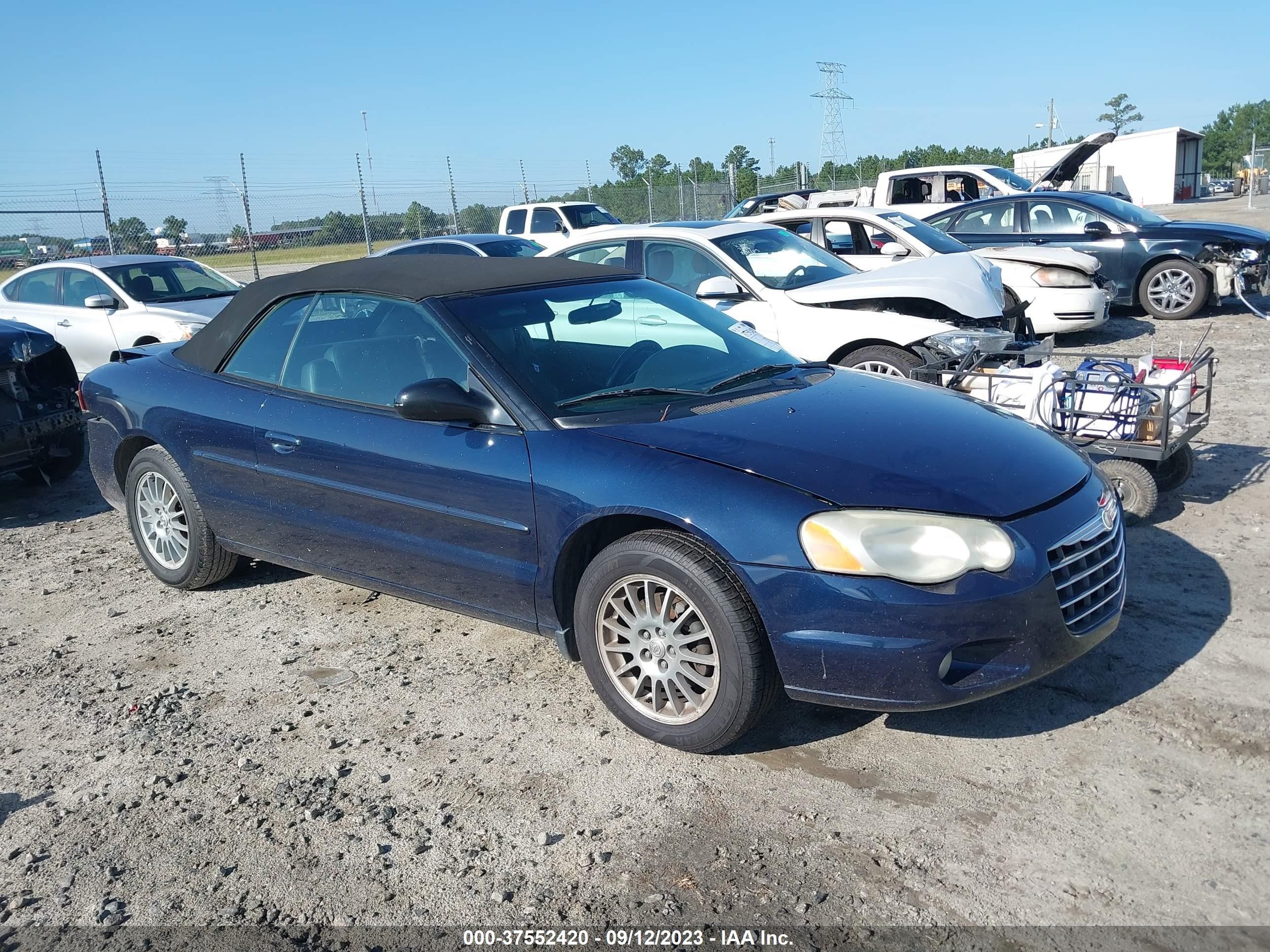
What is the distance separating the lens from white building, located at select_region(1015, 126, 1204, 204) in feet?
145

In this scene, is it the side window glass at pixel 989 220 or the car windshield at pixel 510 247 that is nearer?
the side window glass at pixel 989 220

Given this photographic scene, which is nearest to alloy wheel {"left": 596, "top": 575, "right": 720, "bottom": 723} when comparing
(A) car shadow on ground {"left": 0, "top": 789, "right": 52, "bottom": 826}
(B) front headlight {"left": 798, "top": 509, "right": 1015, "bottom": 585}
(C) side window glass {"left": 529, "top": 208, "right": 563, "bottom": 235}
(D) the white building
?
(B) front headlight {"left": 798, "top": 509, "right": 1015, "bottom": 585}

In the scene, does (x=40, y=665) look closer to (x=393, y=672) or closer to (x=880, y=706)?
(x=393, y=672)

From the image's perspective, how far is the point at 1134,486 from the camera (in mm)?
5277

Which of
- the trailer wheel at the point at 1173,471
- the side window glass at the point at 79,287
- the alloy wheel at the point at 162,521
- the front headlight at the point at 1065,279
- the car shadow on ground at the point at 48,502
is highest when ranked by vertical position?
the side window glass at the point at 79,287

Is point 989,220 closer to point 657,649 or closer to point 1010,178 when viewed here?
point 1010,178

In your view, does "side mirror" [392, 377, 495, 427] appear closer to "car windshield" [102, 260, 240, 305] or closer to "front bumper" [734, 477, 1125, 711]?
"front bumper" [734, 477, 1125, 711]

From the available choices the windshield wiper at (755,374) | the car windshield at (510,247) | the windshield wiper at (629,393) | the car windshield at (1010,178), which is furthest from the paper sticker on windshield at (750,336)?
the car windshield at (1010,178)

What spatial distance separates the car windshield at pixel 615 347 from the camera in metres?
3.87

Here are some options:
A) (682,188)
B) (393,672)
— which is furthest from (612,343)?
(682,188)

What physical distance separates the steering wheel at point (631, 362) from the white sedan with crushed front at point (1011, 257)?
616 cm

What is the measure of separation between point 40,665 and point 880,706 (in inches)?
140

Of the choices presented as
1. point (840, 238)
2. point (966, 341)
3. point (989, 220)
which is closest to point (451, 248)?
point (840, 238)

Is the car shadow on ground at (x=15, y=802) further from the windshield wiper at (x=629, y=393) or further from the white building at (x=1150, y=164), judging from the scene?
the white building at (x=1150, y=164)
